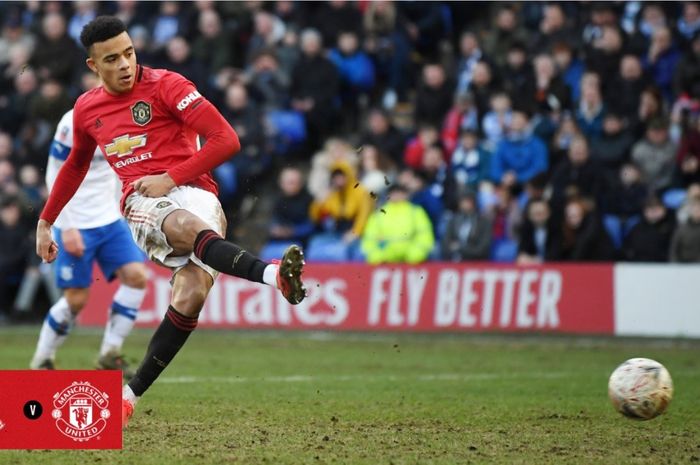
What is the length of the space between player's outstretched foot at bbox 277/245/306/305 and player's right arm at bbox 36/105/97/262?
195cm

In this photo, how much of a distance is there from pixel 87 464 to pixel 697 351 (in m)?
9.50

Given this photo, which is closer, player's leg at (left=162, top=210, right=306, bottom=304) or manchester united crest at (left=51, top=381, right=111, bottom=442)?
manchester united crest at (left=51, top=381, right=111, bottom=442)

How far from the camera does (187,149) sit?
8.41 m

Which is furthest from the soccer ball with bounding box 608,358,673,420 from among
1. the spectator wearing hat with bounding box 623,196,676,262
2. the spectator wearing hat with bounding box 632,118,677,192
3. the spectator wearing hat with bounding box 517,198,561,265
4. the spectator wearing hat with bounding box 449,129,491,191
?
the spectator wearing hat with bounding box 449,129,491,191

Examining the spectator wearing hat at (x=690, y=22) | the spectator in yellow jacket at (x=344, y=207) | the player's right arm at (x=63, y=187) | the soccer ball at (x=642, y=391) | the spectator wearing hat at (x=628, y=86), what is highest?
the spectator wearing hat at (x=690, y=22)

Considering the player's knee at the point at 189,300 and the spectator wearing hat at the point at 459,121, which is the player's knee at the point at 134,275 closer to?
→ the player's knee at the point at 189,300

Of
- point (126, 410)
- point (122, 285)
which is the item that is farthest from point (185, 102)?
point (122, 285)

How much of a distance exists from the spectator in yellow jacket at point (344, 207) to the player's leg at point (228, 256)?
957cm

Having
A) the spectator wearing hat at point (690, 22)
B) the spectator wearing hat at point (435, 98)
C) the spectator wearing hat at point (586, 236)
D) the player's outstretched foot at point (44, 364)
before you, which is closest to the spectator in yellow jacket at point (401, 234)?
the spectator wearing hat at point (586, 236)

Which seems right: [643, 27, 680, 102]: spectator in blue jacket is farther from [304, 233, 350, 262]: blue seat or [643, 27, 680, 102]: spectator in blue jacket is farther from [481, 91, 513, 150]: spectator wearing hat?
[304, 233, 350, 262]: blue seat

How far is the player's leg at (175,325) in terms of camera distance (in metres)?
8.05

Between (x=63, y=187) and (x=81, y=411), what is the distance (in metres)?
2.35

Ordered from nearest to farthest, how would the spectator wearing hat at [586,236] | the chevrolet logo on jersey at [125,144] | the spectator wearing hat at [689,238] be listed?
1. the chevrolet logo on jersey at [125,144]
2. the spectator wearing hat at [689,238]
3. the spectator wearing hat at [586,236]

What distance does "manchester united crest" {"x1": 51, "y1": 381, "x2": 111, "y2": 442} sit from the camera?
6.77 meters
